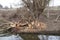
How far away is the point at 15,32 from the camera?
5.98 ft

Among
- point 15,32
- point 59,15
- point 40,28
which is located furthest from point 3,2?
point 59,15

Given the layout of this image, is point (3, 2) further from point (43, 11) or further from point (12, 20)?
point (43, 11)

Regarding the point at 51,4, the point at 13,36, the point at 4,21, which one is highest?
the point at 51,4

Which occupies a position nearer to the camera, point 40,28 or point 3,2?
point 40,28

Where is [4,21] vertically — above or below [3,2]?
below

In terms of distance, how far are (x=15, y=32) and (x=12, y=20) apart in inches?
6.0

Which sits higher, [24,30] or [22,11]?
[22,11]

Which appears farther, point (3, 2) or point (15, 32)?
point (3, 2)

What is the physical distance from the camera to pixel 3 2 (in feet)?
6.44

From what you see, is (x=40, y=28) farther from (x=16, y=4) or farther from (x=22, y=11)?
(x=16, y=4)

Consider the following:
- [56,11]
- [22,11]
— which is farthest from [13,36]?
[56,11]

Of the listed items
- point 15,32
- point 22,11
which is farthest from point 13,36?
point 22,11

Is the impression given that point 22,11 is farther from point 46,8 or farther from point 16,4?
point 46,8

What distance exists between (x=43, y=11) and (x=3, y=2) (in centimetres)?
48
